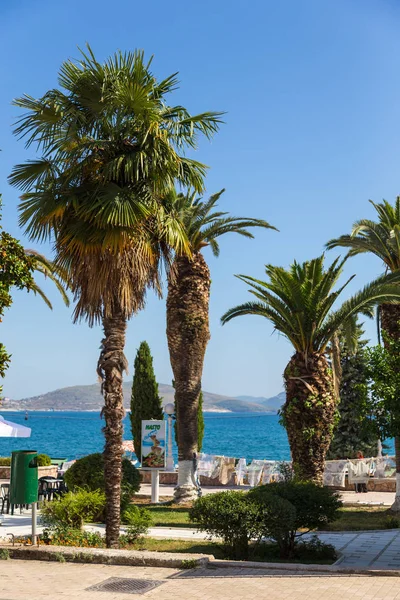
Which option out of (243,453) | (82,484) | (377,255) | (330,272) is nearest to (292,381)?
(330,272)

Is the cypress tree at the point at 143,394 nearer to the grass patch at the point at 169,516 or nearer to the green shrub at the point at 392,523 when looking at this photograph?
the grass patch at the point at 169,516

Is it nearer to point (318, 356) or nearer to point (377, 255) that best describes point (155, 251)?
point (318, 356)

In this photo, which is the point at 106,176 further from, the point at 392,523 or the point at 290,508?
the point at 392,523

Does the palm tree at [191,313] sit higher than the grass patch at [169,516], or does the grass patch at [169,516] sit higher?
the palm tree at [191,313]

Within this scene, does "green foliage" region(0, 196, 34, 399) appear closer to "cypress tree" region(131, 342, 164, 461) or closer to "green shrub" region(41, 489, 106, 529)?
"green shrub" region(41, 489, 106, 529)

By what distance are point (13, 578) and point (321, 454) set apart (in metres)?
10.3

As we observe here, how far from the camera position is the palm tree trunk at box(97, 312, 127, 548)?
12695 mm

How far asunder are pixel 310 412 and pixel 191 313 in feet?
15.9

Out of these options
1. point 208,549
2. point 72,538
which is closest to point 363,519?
point 208,549

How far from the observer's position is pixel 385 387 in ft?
45.1

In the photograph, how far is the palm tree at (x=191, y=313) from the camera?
21391mm

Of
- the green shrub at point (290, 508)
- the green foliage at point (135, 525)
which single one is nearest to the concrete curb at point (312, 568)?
the green shrub at point (290, 508)

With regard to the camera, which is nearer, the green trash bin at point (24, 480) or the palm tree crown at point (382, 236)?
the green trash bin at point (24, 480)

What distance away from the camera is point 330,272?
18.4 meters
